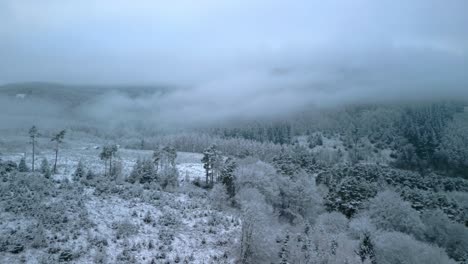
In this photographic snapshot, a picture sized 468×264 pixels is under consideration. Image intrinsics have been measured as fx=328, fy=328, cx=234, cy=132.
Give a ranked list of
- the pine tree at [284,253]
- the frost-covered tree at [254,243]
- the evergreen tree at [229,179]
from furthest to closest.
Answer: the evergreen tree at [229,179]
the frost-covered tree at [254,243]
the pine tree at [284,253]

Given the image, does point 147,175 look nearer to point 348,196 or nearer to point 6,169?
point 6,169

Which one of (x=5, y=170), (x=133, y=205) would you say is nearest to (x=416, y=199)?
(x=133, y=205)

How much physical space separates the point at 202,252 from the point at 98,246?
40.1 feet

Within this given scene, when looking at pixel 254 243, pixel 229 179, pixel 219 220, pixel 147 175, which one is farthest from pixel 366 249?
pixel 147 175

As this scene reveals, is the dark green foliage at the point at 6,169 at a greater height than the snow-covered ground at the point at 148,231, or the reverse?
the dark green foliage at the point at 6,169

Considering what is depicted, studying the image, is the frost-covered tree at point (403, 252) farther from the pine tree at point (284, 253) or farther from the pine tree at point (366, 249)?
the pine tree at point (284, 253)

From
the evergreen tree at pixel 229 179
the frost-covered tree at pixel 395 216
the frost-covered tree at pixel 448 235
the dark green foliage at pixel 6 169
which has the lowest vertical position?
the frost-covered tree at pixel 448 235

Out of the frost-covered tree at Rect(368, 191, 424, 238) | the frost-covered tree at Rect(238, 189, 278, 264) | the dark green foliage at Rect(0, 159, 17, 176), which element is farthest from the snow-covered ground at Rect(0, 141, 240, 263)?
the frost-covered tree at Rect(368, 191, 424, 238)

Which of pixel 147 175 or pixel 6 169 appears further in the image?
pixel 147 175

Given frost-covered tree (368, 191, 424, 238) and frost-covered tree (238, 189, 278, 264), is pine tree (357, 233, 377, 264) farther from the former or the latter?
frost-covered tree (368, 191, 424, 238)

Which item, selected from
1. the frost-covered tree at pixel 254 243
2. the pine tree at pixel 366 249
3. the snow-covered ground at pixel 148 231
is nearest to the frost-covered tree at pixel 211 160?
the snow-covered ground at pixel 148 231

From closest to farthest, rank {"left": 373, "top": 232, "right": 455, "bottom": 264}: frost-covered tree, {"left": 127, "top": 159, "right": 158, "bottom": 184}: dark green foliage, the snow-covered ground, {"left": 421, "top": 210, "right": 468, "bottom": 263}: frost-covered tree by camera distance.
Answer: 1. the snow-covered ground
2. {"left": 373, "top": 232, "right": 455, "bottom": 264}: frost-covered tree
3. {"left": 421, "top": 210, "right": 468, "bottom": 263}: frost-covered tree
4. {"left": 127, "top": 159, "right": 158, "bottom": 184}: dark green foliage

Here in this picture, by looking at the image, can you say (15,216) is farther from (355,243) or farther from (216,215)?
(355,243)

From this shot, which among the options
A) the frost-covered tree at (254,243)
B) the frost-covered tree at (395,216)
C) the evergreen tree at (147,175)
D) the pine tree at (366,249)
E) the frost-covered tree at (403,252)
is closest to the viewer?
the frost-covered tree at (254,243)
